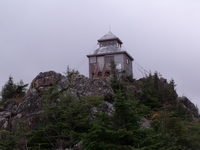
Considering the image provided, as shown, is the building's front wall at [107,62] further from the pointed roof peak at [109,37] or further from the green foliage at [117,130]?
the green foliage at [117,130]

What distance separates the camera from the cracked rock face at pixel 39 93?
20.5 m

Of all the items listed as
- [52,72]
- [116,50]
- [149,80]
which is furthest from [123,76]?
[52,72]

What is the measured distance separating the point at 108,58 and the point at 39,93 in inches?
474

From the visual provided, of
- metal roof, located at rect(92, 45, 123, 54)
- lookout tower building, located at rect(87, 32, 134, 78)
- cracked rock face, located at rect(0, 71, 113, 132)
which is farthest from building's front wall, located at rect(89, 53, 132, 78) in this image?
A: cracked rock face, located at rect(0, 71, 113, 132)

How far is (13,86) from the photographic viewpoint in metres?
27.5

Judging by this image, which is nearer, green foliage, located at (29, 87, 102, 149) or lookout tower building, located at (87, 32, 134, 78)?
green foliage, located at (29, 87, 102, 149)

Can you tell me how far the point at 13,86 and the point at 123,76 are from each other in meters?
→ 8.93

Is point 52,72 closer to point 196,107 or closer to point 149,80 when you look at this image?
point 149,80

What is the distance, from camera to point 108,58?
108 feet

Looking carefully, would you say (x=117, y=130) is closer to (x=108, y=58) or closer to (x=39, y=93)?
(x=39, y=93)

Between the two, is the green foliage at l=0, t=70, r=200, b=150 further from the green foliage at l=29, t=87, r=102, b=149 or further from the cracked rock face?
the cracked rock face

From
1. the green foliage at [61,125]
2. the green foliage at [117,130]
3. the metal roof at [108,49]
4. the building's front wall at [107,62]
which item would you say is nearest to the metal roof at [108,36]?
the metal roof at [108,49]

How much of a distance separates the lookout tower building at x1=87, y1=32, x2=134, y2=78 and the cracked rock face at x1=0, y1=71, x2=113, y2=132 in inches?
317

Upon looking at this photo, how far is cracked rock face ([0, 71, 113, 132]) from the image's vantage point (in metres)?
20.5
